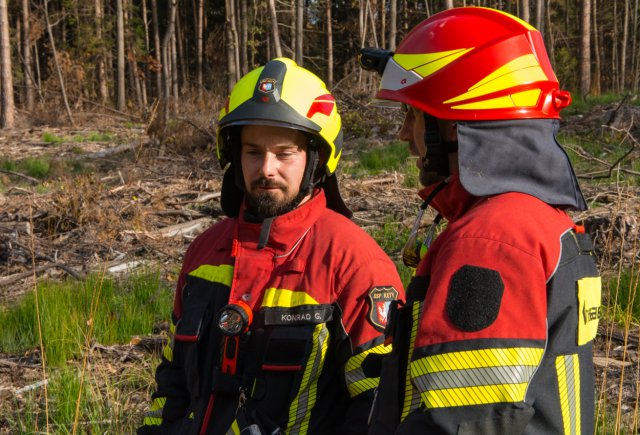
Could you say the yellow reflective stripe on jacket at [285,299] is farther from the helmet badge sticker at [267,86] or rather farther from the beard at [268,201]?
the helmet badge sticker at [267,86]

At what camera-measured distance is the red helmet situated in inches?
71.2

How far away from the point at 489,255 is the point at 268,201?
55.0 inches

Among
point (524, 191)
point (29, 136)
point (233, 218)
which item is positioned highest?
point (524, 191)

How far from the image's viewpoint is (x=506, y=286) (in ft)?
4.90

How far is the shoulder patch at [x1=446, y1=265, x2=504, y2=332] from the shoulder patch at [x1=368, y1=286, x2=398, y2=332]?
2.81 ft

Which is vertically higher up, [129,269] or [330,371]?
[330,371]

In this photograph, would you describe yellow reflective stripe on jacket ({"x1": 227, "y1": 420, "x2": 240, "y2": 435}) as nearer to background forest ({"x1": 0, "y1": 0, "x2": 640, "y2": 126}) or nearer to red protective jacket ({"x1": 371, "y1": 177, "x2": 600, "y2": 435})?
red protective jacket ({"x1": 371, "y1": 177, "x2": 600, "y2": 435})

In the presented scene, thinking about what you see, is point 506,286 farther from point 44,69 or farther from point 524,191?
point 44,69

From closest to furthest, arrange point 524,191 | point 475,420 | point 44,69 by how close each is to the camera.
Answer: point 475,420 → point 524,191 → point 44,69

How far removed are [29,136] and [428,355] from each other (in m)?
A: 19.8

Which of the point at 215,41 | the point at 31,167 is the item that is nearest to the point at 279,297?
the point at 31,167

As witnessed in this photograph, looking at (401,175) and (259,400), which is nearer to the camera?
(259,400)

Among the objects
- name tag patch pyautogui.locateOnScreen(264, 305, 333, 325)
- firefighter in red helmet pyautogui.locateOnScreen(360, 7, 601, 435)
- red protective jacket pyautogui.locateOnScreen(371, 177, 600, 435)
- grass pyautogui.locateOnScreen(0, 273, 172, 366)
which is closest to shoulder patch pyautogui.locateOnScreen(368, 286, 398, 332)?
name tag patch pyautogui.locateOnScreen(264, 305, 333, 325)

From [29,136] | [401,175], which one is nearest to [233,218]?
[401,175]
